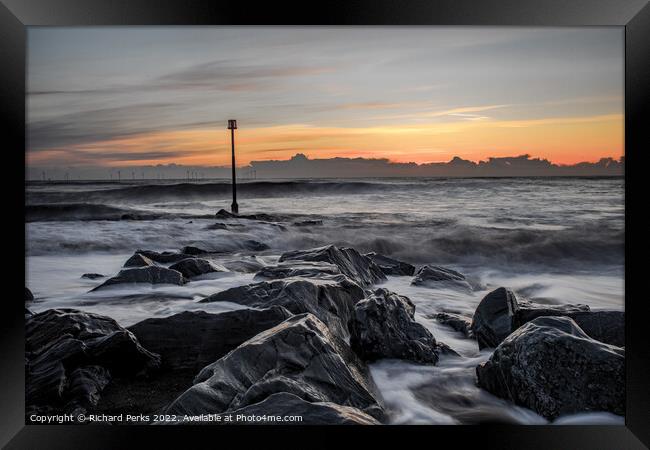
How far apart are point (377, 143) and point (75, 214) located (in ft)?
8.39

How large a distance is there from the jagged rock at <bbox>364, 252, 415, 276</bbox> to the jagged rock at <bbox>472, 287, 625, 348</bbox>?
89 cm

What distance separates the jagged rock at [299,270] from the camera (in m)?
4.22

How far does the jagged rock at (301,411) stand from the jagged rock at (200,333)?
2.07 feet

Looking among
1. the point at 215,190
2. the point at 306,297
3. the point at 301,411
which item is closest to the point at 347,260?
the point at 306,297

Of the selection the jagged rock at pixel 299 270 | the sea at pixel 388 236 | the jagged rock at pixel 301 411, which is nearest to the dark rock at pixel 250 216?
the sea at pixel 388 236

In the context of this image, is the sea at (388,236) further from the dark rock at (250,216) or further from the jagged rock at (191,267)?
the jagged rock at (191,267)

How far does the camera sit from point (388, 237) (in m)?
4.48

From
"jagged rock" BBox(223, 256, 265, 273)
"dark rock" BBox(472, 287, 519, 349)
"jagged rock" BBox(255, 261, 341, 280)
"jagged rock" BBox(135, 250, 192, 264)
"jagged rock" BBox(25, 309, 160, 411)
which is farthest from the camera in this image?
"jagged rock" BBox(223, 256, 265, 273)

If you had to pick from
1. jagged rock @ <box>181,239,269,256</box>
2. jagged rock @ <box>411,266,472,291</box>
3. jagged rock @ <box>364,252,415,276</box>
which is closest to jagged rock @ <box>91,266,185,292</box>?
jagged rock @ <box>181,239,269,256</box>

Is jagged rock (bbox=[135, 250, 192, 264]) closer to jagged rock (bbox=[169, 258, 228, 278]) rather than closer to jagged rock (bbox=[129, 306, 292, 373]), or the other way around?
jagged rock (bbox=[169, 258, 228, 278])

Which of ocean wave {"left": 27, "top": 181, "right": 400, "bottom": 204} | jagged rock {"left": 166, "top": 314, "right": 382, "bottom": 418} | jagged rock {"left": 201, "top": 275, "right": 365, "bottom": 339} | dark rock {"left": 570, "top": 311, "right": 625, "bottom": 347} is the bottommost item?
jagged rock {"left": 166, "top": 314, "right": 382, "bottom": 418}

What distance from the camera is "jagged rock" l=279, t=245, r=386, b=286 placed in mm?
4387
